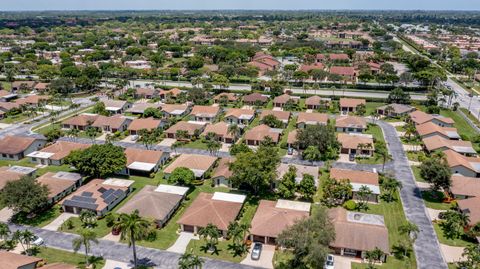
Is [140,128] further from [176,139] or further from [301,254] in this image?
[301,254]

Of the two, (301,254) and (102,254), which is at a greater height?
(301,254)

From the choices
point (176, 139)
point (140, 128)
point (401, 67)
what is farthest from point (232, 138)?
point (401, 67)

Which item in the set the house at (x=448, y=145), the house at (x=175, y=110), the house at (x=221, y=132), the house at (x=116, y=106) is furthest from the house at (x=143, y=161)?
the house at (x=448, y=145)

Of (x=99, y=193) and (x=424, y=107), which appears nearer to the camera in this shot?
(x=99, y=193)

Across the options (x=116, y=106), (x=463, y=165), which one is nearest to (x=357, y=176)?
Answer: (x=463, y=165)

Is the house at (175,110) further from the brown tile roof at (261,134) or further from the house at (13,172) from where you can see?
the house at (13,172)

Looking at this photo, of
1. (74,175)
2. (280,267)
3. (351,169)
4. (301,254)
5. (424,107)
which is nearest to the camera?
(301,254)

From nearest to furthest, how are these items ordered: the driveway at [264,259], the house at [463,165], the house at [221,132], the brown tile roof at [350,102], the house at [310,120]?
1. the driveway at [264,259]
2. the house at [463,165]
3. the house at [221,132]
4. the house at [310,120]
5. the brown tile roof at [350,102]
